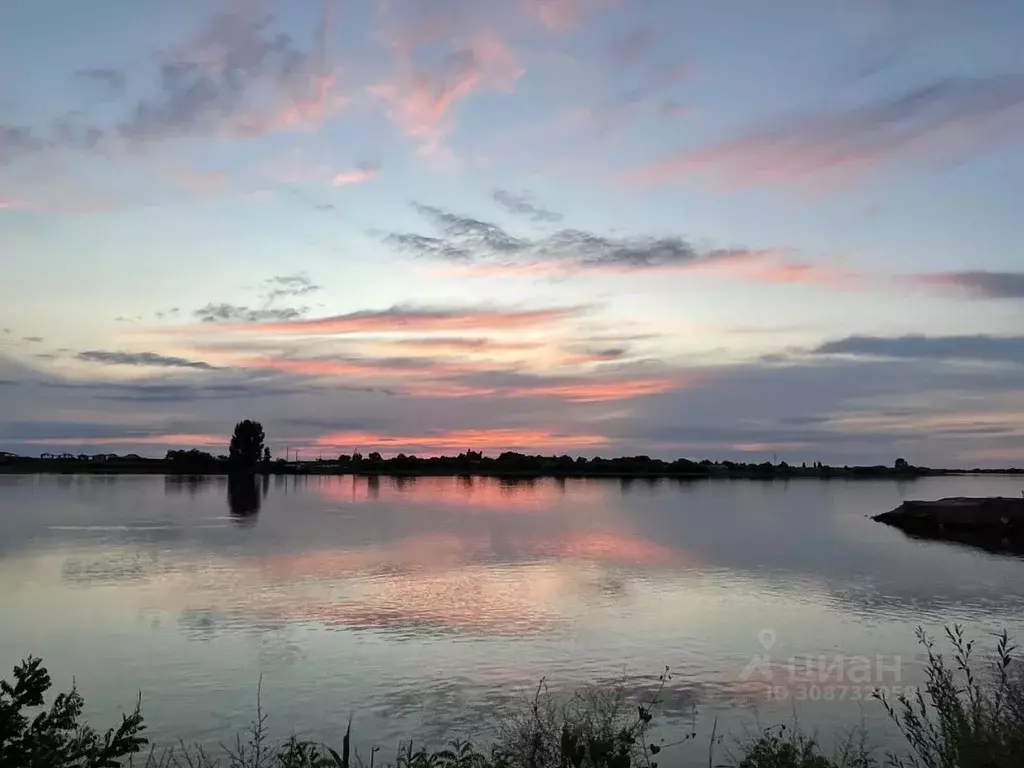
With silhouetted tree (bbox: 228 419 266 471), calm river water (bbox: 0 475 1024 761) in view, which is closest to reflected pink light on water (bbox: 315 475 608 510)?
calm river water (bbox: 0 475 1024 761)

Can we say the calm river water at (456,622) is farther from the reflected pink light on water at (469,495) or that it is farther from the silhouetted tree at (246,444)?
the silhouetted tree at (246,444)

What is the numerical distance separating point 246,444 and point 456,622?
148862 mm

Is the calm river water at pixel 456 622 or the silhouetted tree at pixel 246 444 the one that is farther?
the silhouetted tree at pixel 246 444

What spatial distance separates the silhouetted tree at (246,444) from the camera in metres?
160

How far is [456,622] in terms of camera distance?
62.0ft

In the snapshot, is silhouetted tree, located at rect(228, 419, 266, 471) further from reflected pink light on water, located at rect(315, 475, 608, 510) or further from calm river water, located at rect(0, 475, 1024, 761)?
calm river water, located at rect(0, 475, 1024, 761)

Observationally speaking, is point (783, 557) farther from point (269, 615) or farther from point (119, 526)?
point (119, 526)

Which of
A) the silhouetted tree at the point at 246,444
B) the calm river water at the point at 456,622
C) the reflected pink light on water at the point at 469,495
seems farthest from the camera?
the silhouetted tree at the point at 246,444

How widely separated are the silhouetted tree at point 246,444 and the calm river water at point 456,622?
400ft

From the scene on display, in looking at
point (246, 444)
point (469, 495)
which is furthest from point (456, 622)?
point (246, 444)

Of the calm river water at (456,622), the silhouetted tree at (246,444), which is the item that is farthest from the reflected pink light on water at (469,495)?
the silhouetted tree at (246,444)

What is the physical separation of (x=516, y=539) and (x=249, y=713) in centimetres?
2807

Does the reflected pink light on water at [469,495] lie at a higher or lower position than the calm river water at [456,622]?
A: lower

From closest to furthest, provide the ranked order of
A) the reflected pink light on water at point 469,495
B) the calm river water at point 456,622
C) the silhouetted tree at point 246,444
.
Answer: the calm river water at point 456,622 → the reflected pink light on water at point 469,495 → the silhouetted tree at point 246,444
